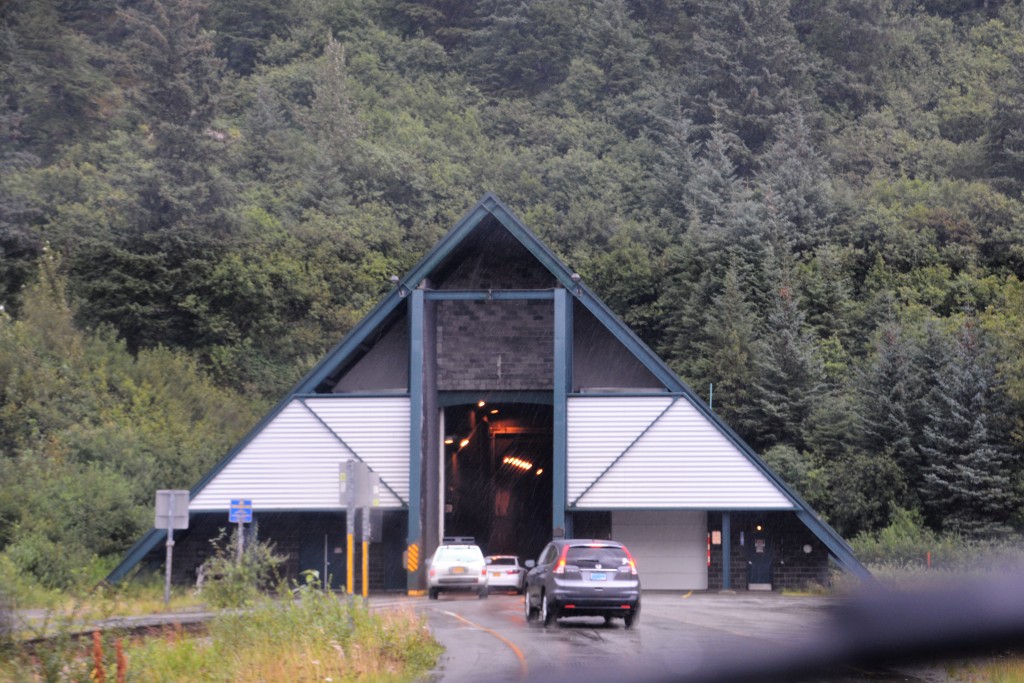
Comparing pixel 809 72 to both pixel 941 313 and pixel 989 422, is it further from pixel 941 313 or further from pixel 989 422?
pixel 989 422

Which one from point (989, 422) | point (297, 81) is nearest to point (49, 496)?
point (989, 422)

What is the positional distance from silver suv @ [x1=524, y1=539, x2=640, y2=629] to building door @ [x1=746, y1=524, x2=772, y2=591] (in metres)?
16.1

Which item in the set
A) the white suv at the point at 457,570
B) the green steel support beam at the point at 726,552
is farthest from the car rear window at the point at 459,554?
the green steel support beam at the point at 726,552


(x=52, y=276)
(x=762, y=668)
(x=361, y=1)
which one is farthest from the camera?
(x=361, y=1)

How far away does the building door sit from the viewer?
35.6m

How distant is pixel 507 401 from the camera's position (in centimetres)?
3778

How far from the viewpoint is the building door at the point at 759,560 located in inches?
1403

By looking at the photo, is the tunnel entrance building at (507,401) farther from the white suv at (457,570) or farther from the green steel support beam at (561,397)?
the white suv at (457,570)

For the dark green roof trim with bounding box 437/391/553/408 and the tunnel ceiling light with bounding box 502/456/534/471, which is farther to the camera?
the tunnel ceiling light with bounding box 502/456/534/471

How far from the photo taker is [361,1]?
95688mm

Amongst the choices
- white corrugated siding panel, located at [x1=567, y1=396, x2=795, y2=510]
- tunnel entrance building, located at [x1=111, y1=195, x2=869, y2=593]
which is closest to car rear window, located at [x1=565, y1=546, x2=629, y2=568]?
tunnel entrance building, located at [x1=111, y1=195, x2=869, y2=593]

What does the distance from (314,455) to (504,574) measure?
256 inches

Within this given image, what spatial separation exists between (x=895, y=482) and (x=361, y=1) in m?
67.6

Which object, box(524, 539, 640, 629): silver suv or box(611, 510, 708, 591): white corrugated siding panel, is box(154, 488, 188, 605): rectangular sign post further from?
box(611, 510, 708, 591): white corrugated siding panel
